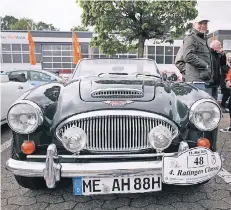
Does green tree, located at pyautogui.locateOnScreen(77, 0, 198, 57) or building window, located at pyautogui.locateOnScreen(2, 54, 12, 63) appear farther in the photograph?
building window, located at pyautogui.locateOnScreen(2, 54, 12, 63)

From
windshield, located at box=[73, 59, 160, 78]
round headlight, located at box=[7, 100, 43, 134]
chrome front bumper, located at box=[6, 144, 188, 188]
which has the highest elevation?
windshield, located at box=[73, 59, 160, 78]

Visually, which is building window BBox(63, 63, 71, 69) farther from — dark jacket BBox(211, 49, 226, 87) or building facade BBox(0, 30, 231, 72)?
dark jacket BBox(211, 49, 226, 87)

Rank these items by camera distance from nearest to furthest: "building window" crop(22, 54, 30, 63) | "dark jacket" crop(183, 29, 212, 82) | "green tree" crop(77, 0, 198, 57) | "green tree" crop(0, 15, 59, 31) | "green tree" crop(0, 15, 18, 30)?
1. "dark jacket" crop(183, 29, 212, 82)
2. "green tree" crop(77, 0, 198, 57)
3. "building window" crop(22, 54, 30, 63)
4. "green tree" crop(0, 15, 59, 31)
5. "green tree" crop(0, 15, 18, 30)

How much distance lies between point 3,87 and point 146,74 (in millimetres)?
2743

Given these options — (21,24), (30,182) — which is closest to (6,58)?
(30,182)

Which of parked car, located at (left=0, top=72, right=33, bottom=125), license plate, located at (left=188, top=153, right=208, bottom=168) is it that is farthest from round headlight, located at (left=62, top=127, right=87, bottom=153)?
parked car, located at (left=0, top=72, right=33, bottom=125)

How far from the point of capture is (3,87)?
193 inches

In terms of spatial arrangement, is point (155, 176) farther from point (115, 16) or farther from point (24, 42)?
point (24, 42)

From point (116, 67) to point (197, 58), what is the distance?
114cm

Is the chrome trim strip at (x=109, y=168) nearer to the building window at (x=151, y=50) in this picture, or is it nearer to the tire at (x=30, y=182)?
the tire at (x=30, y=182)

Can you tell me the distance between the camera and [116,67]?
3.74 metres

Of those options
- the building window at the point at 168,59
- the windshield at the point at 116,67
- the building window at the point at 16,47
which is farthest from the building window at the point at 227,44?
the windshield at the point at 116,67

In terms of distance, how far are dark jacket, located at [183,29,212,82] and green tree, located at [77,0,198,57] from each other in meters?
11.0

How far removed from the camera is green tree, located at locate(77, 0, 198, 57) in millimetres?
14430
